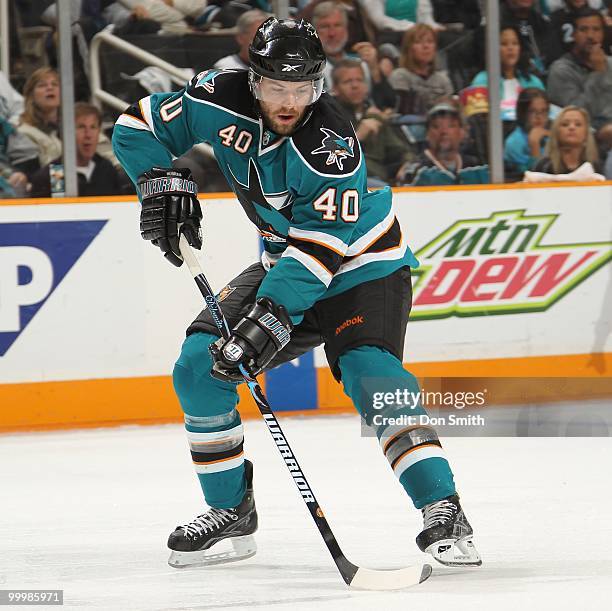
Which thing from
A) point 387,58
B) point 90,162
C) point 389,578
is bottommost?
point 389,578

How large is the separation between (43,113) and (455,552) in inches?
120

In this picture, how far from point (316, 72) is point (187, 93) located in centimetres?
41

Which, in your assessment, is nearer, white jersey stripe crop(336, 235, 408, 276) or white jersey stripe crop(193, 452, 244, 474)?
white jersey stripe crop(336, 235, 408, 276)

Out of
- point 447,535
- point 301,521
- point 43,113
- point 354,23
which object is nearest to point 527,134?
point 354,23

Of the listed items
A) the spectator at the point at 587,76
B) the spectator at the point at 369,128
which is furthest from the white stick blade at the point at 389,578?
the spectator at the point at 587,76

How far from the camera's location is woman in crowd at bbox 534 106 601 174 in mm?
5789

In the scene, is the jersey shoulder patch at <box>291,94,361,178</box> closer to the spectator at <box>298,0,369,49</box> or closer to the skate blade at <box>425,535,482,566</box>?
the skate blade at <box>425,535,482,566</box>

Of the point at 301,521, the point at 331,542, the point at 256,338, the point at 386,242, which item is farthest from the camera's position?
the point at 301,521

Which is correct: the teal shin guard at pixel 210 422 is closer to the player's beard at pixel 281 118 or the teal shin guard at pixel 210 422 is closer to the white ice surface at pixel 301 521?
the white ice surface at pixel 301 521

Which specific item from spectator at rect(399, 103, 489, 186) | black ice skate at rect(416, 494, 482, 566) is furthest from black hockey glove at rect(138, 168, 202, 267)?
spectator at rect(399, 103, 489, 186)

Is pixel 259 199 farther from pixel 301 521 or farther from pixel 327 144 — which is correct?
pixel 301 521

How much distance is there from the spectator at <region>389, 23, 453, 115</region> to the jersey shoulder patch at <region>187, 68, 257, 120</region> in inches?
105

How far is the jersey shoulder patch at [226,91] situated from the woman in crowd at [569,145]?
294cm

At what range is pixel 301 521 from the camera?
11.6 feet
